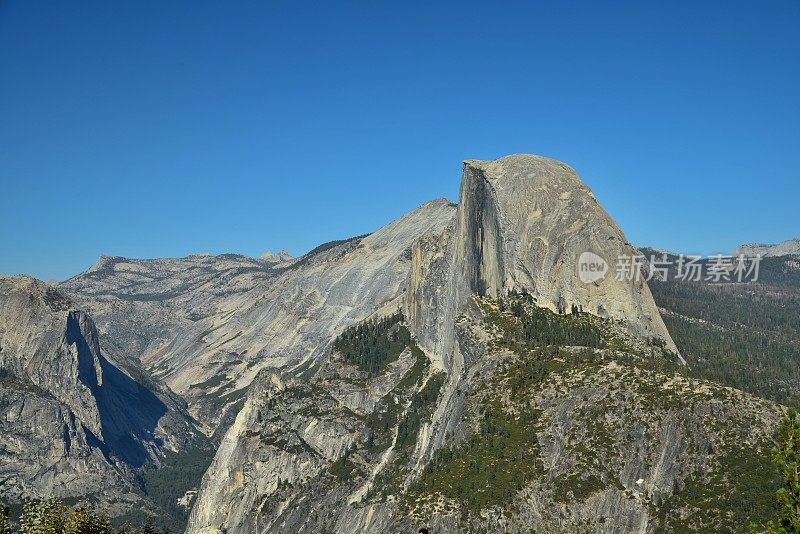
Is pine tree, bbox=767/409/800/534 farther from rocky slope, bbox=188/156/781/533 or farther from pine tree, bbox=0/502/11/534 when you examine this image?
rocky slope, bbox=188/156/781/533

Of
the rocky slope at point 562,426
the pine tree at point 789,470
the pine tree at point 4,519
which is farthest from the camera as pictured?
the rocky slope at point 562,426

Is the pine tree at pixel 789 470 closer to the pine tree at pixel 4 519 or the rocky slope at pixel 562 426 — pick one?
the pine tree at pixel 4 519

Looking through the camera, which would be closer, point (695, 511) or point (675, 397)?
point (695, 511)

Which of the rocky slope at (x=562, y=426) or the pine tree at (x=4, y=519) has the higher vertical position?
the rocky slope at (x=562, y=426)

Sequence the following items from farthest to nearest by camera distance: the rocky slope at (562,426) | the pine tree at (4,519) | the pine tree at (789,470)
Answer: the rocky slope at (562,426), the pine tree at (4,519), the pine tree at (789,470)

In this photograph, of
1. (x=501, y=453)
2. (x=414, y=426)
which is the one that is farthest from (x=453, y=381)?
(x=501, y=453)

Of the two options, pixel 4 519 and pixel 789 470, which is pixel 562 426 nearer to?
pixel 4 519

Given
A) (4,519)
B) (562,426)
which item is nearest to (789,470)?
(4,519)

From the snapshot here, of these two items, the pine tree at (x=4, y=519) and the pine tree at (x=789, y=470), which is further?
the pine tree at (x=4, y=519)

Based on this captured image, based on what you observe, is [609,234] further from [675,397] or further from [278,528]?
[278,528]

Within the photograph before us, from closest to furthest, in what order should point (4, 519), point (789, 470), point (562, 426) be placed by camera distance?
point (789, 470), point (4, 519), point (562, 426)

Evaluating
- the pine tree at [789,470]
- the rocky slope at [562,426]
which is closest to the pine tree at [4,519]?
the pine tree at [789,470]
